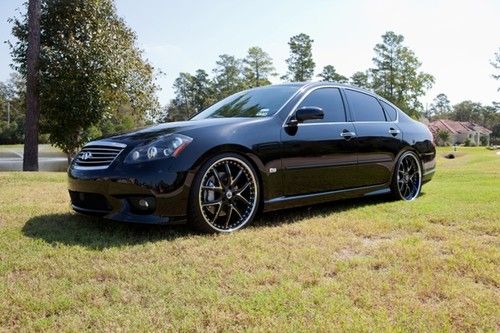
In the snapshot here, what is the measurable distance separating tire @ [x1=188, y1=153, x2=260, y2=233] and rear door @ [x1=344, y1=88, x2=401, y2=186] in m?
1.66

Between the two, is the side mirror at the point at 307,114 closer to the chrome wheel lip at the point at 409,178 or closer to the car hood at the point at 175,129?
the car hood at the point at 175,129

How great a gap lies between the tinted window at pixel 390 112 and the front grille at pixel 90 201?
389 centimetres

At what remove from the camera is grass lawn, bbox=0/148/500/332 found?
238cm

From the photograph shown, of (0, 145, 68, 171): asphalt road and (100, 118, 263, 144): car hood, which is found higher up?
(100, 118, 263, 144): car hood

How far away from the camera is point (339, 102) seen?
18.2ft

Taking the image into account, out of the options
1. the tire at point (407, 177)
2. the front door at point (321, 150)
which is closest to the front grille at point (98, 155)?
the front door at point (321, 150)

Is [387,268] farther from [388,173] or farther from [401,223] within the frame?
[388,173]

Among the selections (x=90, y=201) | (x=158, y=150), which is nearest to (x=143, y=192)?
(x=158, y=150)

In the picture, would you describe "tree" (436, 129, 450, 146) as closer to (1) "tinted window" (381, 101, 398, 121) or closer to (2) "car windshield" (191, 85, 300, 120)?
(1) "tinted window" (381, 101, 398, 121)

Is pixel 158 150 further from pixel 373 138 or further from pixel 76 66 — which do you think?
pixel 76 66

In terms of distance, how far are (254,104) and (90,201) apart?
81.1 inches

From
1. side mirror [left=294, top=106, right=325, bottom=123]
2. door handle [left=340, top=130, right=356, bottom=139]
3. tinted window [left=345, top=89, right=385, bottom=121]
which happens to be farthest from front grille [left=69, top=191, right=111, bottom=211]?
tinted window [left=345, top=89, right=385, bottom=121]

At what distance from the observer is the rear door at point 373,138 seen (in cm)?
558

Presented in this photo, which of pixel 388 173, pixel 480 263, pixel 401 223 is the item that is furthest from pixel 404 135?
pixel 480 263
